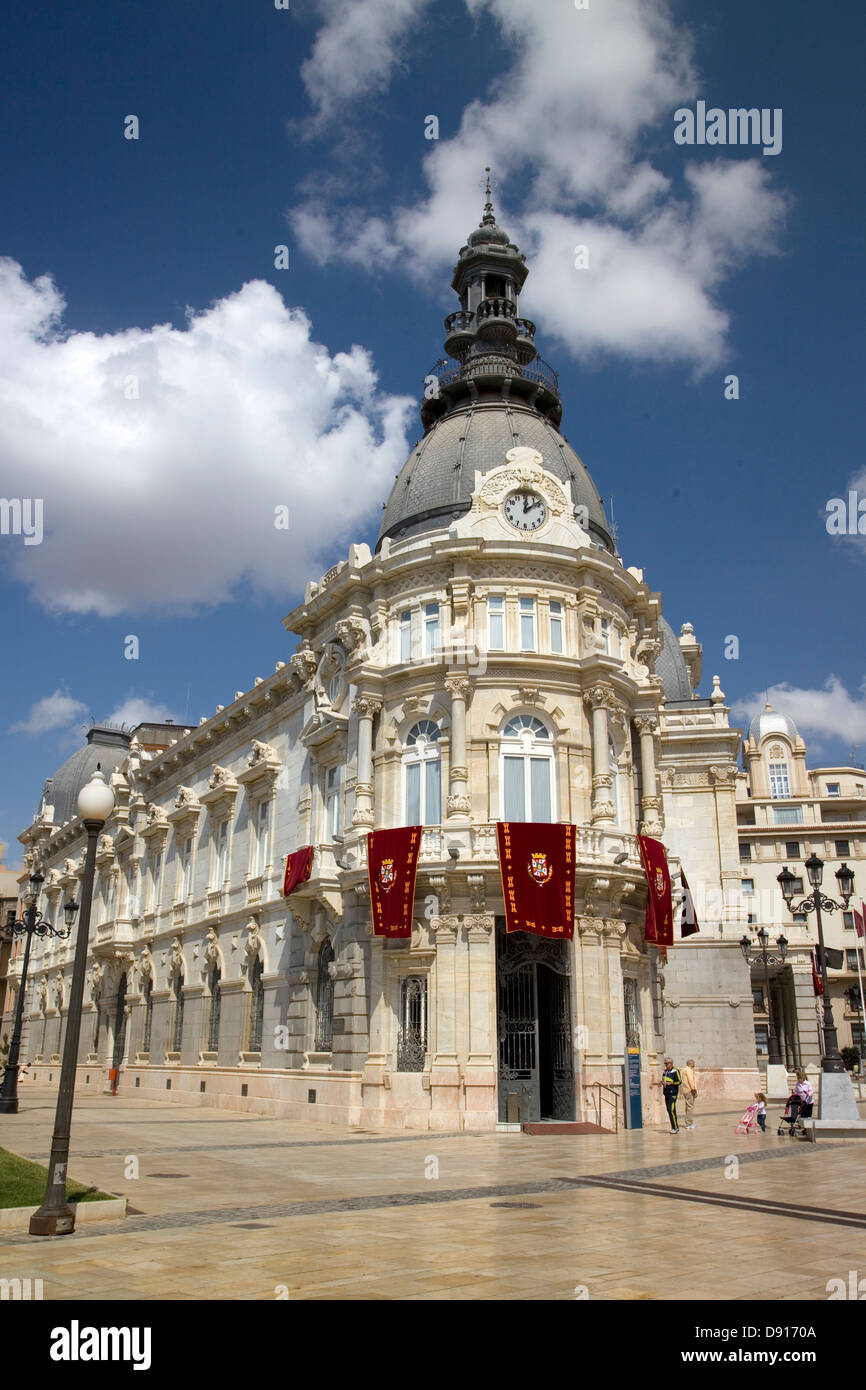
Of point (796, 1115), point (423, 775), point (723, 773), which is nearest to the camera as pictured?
point (796, 1115)

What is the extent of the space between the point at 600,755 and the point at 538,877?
14.7 ft

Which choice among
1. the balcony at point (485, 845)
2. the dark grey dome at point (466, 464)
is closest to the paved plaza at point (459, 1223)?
the balcony at point (485, 845)

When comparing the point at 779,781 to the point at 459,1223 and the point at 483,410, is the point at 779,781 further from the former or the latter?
the point at 459,1223

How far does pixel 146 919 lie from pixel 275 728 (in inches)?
660

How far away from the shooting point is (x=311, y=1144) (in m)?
24.0

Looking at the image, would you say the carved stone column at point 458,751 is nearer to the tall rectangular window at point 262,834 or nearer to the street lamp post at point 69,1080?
the tall rectangular window at point 262,834

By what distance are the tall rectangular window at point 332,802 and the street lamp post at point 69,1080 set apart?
18697 millimetres

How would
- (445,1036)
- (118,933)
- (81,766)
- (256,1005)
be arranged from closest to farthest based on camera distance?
(445,1036) → (256,1005) → (118,933) → (81,766)

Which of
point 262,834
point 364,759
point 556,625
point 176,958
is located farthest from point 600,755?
point 176,958

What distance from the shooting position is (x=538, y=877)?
27.9 metres

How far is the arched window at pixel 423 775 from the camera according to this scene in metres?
30.6

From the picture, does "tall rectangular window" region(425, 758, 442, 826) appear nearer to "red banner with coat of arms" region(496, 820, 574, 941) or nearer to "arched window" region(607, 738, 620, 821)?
"red banner with coat of arms" region(496, 820, 574, 941)

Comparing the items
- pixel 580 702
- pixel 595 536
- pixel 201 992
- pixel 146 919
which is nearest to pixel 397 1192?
pixel 580 702
